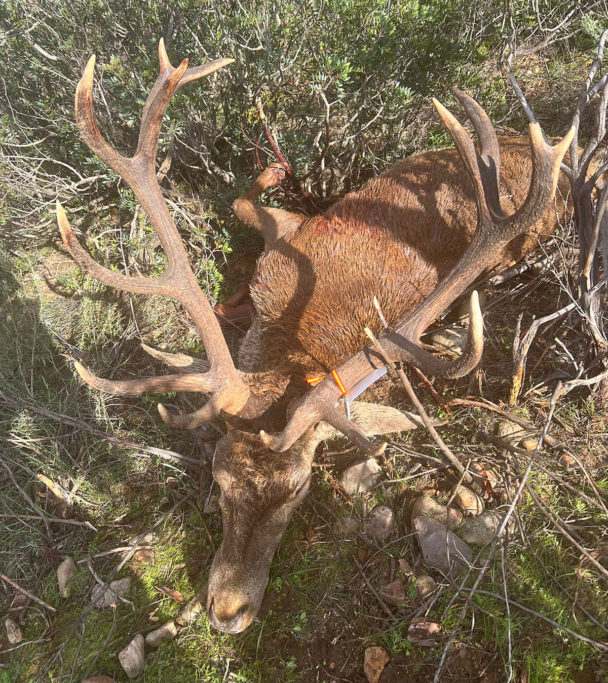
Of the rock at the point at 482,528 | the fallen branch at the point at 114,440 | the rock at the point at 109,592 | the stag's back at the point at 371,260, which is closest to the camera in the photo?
the rock at the point at 482,528

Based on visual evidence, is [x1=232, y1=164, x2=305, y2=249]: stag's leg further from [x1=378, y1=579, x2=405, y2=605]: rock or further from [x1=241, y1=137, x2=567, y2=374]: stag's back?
[x1=378, y1=579, x2=405, y2=605]: rock

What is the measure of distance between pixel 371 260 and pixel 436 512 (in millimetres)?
1813

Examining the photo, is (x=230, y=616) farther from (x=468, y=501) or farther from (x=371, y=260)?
(x=371, y=260)

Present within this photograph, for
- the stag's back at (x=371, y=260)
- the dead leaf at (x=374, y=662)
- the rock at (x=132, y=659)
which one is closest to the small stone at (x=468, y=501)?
the dead leaf at (x=374, y=662)

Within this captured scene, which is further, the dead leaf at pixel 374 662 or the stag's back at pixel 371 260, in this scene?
the stag's back at pixel 371 260

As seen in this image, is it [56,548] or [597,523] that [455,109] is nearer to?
[597,523]

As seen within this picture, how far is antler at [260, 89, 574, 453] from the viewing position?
2.18 meters

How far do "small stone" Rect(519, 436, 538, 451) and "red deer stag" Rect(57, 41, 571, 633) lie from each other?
837 millimetres

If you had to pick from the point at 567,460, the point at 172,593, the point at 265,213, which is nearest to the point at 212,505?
the point at 172,593

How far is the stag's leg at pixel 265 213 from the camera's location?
13.3 feet

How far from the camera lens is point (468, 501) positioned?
9.20 feet

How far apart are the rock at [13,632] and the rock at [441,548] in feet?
9.42

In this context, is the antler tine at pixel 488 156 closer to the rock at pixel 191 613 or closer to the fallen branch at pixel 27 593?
the rock at pixel 191 613

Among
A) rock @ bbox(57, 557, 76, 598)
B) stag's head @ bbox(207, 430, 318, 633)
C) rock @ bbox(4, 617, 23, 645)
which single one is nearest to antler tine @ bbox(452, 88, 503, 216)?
stag's head @ bbox(207, 430, 318, 633)
